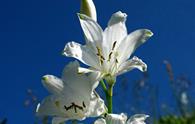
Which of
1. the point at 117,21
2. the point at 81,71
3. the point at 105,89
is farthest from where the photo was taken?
the point at 117,21

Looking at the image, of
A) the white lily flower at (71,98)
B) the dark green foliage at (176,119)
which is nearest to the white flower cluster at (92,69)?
the white lily flower at (71,98)

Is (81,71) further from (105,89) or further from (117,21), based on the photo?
(117,21)

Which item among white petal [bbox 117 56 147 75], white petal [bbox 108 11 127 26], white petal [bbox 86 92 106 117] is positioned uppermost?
white petal [bbox 108 11 127 26]

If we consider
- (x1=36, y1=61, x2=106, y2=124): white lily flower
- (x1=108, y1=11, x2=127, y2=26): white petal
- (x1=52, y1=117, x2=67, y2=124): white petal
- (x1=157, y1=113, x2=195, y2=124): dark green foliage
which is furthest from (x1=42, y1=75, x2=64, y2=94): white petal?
(x1=157, y1=113, x2=195, y2=124): dark green foliage

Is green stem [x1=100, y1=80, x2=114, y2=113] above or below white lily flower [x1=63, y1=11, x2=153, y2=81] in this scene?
below

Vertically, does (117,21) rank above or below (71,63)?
above

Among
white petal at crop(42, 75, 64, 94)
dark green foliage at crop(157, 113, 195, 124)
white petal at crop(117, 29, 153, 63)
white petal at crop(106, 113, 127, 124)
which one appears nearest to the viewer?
white petal at crop(106, 113, 127, 124)

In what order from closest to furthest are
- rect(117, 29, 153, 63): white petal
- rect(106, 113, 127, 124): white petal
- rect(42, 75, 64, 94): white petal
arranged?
rect(106, 113, 127, 124): white petal
rect(42, 75, 64, 94): white petal
rect(117, 29, 153, 63): white petal

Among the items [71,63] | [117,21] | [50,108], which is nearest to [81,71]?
[71,63]

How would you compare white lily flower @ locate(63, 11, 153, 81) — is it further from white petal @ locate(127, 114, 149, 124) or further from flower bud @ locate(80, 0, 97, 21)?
white petal @ locate(127, 114, 149, 124)
